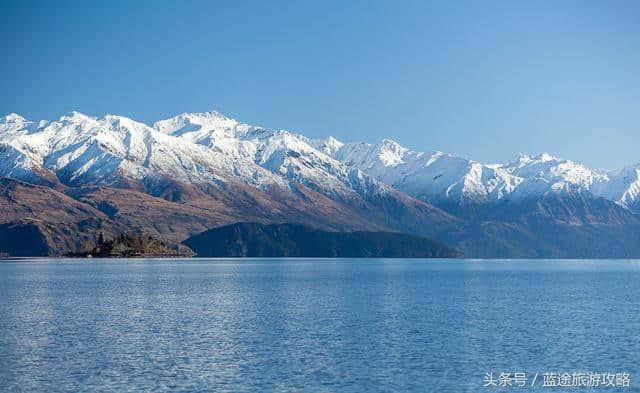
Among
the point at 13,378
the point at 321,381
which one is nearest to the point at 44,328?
the point at 13,378

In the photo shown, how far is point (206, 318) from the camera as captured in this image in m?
121

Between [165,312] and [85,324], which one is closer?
[85,324]

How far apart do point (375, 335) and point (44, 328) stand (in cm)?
4414

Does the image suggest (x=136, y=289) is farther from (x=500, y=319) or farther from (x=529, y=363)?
(x=529, y=363)

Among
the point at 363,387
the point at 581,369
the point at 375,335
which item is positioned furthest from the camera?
the point at 375,335

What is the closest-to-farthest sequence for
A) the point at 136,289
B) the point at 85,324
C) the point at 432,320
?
the point at 85,324
the point at 432,320
the point at 136,289

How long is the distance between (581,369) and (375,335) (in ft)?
97.8

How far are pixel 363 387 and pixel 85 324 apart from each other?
5648 cm

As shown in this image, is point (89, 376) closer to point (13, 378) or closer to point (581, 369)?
point (13, 378)

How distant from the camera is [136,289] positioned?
18875 cm

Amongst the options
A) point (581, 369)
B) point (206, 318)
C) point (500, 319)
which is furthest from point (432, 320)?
point (581, 369)

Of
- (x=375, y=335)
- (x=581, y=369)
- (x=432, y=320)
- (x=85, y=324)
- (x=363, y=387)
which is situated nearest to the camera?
(x=363, y=387)

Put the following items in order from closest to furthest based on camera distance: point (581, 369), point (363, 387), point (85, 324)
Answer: point (363, 387) → point (581, 369) → point (85, 324)

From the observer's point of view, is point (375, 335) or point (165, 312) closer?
point (375, 335)
